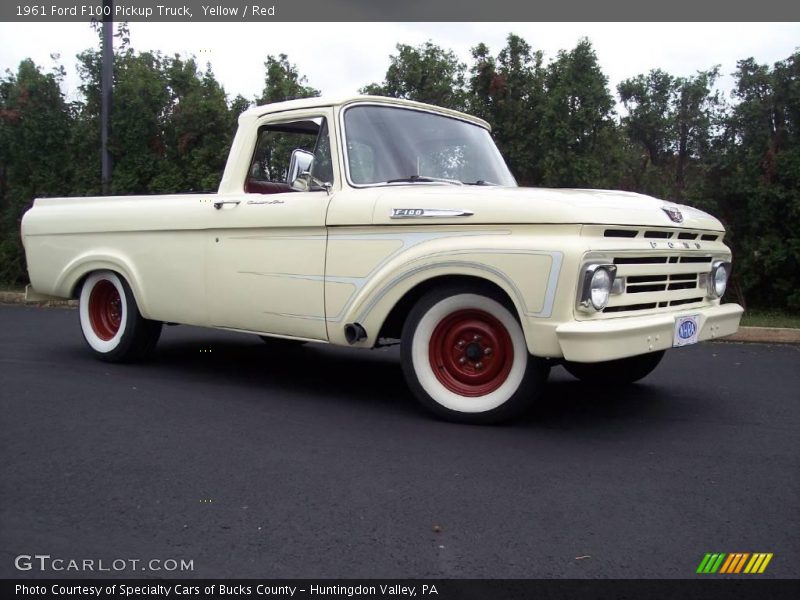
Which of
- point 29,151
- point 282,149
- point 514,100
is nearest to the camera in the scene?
point 282,149

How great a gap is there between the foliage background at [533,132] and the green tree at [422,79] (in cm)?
2

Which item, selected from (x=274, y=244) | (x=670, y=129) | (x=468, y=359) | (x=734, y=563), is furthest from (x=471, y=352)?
(x=670, y=129)

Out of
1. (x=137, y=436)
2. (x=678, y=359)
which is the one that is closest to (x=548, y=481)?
(x=137, y=436)

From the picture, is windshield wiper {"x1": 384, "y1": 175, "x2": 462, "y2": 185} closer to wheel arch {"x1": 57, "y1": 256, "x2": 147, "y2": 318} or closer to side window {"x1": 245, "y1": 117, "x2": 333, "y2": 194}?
side window {"x1": 245, "y1": 117, "x2": 333, "y2": 194}

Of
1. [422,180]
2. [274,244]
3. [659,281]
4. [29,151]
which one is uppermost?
[29,151]

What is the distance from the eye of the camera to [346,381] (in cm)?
573

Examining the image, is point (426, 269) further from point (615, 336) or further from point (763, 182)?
point (763, 182)

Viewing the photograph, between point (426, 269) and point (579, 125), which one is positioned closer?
point (426, 269)

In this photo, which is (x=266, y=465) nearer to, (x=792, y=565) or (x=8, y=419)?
(x=8, y=419)

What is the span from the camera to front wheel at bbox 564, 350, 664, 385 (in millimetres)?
5352

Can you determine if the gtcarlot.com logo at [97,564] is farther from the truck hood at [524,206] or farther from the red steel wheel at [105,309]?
the red steel wheel at [105,309]

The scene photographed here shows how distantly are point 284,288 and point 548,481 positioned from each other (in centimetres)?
229

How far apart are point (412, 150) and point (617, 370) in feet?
6.89
